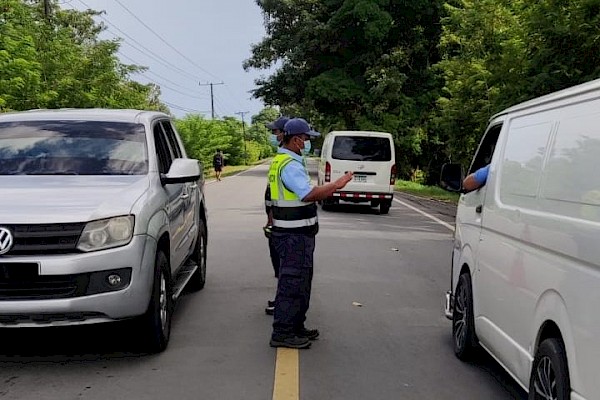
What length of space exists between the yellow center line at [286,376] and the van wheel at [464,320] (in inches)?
51.0

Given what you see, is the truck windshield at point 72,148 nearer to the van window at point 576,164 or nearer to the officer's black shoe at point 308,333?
the officer's black shoe at point 308,333

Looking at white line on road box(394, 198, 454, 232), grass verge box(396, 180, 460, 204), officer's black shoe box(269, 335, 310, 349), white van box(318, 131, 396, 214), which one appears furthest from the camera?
grass verge box(396, 180, 460, 204)

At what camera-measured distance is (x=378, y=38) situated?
1535 inches

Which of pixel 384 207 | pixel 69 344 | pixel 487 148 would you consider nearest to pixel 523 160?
pixel 487 148

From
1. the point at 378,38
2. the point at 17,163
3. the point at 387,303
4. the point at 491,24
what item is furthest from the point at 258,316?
the point at 378,38

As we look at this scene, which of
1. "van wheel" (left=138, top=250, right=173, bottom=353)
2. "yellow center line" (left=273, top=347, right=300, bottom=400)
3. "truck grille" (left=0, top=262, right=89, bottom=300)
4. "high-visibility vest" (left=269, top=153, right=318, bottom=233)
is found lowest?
"yellow center line" (left=273, top=347, right=300, bottom=400)

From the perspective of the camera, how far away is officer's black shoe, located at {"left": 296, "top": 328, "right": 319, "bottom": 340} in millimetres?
6277

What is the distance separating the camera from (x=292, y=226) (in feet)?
19.3

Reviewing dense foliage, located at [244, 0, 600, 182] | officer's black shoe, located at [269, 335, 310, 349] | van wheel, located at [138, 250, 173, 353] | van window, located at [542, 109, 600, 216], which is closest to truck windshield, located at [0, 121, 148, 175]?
van wheel, located at [138, 250, 173, 353]

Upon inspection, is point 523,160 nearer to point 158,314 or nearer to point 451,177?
point 451,177

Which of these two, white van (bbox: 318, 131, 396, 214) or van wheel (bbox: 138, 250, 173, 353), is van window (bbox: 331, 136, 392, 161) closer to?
white van (bbox: 318, 131, 396, 214)

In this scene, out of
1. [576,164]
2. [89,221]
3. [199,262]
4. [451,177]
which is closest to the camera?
[576,164]

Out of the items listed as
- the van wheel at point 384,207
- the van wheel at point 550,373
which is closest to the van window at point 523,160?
the van wheel at point 550,373

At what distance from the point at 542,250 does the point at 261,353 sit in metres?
2.69
